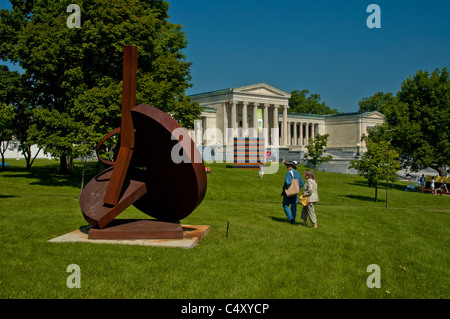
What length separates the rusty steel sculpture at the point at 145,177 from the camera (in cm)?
774

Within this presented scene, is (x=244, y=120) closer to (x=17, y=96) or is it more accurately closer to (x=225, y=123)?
(x=225, y=123)

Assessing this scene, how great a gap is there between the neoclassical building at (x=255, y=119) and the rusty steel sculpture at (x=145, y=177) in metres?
50.8

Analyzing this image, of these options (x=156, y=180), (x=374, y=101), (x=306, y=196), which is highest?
(x=374, y=101)

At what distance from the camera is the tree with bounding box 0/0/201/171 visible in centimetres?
2066

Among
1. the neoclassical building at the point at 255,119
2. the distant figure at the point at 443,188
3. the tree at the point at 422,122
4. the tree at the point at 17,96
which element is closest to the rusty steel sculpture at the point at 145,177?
the tree at the point at 17,96

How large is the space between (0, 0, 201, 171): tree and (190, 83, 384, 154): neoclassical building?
1399 inches

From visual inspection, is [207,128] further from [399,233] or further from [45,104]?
[399,233]

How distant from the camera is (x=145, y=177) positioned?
8.58 m

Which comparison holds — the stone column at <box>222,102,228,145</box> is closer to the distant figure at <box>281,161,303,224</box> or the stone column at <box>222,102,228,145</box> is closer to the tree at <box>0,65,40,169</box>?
the tree at <box>0,65,40,169</box>

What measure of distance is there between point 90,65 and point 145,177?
1624 centimetres

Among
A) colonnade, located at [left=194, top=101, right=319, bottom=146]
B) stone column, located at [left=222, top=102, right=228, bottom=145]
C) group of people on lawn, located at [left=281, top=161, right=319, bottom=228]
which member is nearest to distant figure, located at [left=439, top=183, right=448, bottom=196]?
group of people on lawn, located at [left=281, top=161, right=319, bottom=228]

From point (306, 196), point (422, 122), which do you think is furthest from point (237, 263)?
point (422, 122)
